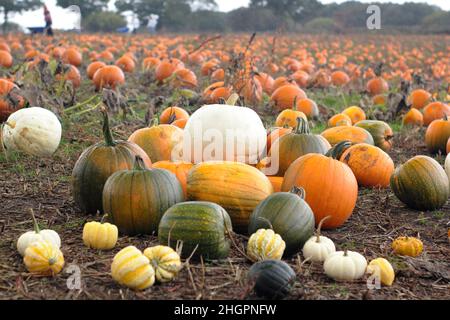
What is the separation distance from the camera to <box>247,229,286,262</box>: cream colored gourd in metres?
3.24

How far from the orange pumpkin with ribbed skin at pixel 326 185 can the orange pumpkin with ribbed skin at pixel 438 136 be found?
263 cm

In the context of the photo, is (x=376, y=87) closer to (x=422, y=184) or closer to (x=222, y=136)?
(x=422, y=184)

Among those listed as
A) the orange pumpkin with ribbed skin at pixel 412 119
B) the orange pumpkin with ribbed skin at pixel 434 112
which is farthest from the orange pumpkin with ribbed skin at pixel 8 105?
the orange pumpkin with ribbed skin at pixel 434 112

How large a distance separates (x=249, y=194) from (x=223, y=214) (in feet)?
1.53

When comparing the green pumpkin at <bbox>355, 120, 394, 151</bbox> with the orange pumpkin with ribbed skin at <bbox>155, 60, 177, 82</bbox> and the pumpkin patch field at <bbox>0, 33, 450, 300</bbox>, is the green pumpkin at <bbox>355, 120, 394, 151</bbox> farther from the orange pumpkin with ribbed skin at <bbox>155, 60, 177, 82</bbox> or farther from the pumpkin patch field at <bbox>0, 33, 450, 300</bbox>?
the orange pumpkin with ribbed skin at <bbox>155, 60, 177, 82</bbox>

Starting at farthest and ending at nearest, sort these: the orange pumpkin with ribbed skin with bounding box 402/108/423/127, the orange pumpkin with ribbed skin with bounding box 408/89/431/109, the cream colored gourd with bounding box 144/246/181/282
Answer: the orange pumpkin with ribbed skin with bounding box 408/89/431/109 → the orange pumpkin with ribbed skin with bounding box 402/108/423/127 → the cream colored gourd with bounding box 144/246/181/282

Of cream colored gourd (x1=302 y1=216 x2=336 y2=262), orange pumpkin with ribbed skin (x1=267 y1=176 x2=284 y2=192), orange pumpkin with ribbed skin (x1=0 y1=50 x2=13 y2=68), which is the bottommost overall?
cream colored gourd (x1=302 y1=216 x2=336 y2=262)

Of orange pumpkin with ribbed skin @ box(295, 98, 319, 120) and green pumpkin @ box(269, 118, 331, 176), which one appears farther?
orange pumpkin with ribbed skin @ box(295, 98, 319, 120)

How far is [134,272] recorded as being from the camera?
289cm

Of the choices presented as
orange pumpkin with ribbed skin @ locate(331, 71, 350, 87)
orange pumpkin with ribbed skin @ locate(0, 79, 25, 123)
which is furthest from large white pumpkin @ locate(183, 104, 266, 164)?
orange pumpkin with ribbed skin @ locate(331, 71, 350, 87)

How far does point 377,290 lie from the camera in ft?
10.0

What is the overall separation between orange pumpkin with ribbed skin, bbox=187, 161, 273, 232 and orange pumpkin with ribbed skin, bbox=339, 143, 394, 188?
131 cm

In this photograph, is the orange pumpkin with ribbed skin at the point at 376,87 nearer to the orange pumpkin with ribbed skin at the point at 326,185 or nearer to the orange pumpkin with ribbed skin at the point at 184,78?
the orange pumpkin with ribbed skin at the point at 184,78
